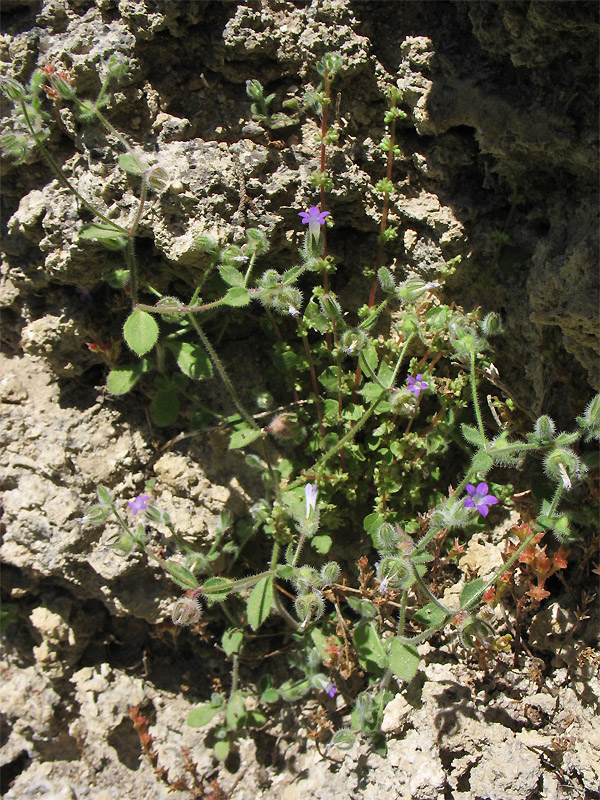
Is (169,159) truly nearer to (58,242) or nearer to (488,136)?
(58,242)

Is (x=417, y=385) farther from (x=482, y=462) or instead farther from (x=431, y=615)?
(x=431, y=615)

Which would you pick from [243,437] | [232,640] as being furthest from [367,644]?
[243,437]

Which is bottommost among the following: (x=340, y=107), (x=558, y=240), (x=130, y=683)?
(x=130, y=683)

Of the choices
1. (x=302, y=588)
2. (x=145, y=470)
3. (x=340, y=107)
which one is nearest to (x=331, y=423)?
(x=302, y=588)

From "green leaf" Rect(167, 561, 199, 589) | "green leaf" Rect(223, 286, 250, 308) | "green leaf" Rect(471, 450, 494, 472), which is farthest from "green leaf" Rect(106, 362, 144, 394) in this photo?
"green leaf" Rect(471, 450, 494, 472)

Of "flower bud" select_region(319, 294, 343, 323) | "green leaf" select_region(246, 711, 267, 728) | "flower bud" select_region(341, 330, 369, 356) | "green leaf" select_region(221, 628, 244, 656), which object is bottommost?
"green leaf" select_region(246, 711, 267, 728)

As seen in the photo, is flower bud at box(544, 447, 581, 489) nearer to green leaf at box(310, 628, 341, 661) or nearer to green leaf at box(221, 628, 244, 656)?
green leaf at box(310, 628, 341, 661)

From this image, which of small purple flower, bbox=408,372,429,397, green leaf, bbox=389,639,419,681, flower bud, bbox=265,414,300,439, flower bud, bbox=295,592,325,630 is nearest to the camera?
green leaf, bbox=389,639,419,681
